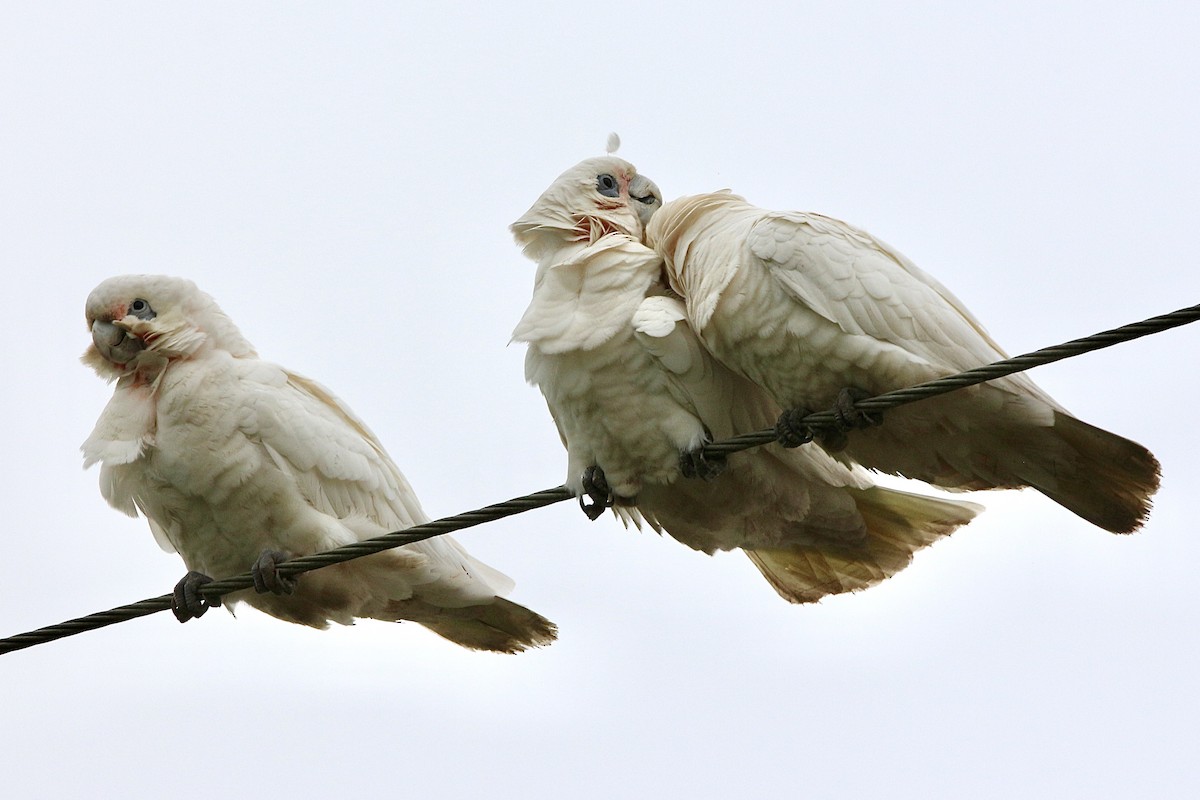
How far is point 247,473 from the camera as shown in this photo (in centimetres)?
641

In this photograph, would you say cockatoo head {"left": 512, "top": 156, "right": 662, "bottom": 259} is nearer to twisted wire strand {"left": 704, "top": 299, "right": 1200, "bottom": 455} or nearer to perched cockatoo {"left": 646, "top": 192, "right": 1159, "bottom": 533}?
perched cockatoo {"left": 646, "top": 192, "right": 1159, "bottom": 533}

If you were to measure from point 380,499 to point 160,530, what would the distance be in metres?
1.04

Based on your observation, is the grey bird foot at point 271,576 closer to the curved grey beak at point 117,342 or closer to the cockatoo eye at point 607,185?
the curved grey beak at point 117,342

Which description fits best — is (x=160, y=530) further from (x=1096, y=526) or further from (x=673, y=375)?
(x=1096, y=526)

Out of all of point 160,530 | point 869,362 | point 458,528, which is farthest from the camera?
point 160,530

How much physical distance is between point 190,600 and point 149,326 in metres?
1.13

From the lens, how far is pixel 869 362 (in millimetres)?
5730

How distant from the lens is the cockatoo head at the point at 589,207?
260 inches

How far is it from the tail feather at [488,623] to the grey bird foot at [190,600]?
34.2 inches

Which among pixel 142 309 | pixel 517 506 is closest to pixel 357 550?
pixel 517 506

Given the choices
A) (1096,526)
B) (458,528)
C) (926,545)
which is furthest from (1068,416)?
(458,528)

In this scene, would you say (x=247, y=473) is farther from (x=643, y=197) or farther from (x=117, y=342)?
(x=643, y=197)

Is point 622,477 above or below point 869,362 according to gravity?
below

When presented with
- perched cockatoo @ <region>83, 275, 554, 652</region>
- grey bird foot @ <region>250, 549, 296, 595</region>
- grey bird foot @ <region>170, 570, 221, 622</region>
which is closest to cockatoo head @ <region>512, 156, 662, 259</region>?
perched cockatoo @ <region>83, 275, 554, 652</region>
